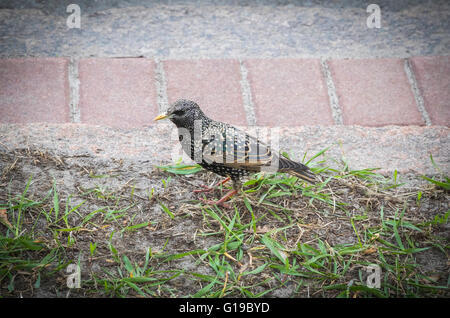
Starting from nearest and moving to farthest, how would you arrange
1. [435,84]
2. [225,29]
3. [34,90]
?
[34,90] → [435,84] → [225,29]

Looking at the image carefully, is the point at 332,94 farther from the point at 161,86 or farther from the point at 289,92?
the point at 161,86

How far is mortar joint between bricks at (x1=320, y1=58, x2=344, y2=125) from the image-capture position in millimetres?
3786

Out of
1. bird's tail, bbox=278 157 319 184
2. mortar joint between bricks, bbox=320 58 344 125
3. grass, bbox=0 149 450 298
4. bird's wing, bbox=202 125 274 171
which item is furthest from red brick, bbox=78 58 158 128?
mortar joint between bricks, bbox=320 58 344 125

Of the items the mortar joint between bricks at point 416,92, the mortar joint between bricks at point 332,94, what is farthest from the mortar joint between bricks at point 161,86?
the mortar joint between bricks at point 416,92

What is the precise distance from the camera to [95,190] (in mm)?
3139

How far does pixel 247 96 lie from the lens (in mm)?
3904

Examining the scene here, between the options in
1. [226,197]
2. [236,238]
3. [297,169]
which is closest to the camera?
[236,238]

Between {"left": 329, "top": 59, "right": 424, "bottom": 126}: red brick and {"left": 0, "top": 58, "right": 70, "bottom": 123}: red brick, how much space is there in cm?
216

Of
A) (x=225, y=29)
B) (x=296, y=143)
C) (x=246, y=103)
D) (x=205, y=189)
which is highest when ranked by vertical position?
(x=225, y=29)

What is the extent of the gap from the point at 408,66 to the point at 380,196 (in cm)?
147

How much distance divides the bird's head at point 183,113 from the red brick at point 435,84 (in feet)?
6.15

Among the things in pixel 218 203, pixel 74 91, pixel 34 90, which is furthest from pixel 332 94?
pixel 34 90

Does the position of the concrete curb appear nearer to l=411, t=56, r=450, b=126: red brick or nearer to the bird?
l=411, t=56, r=450, b=126: red brick

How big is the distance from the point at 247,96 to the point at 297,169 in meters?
1.03
